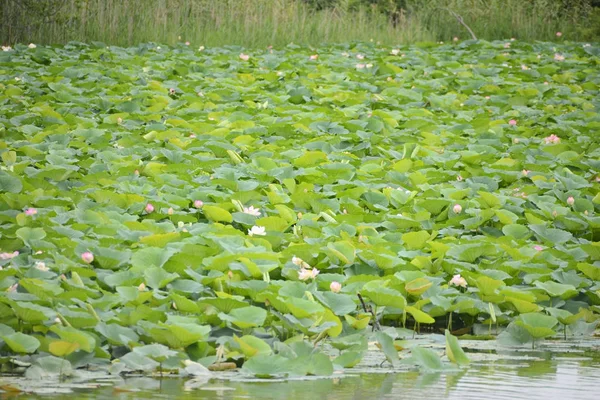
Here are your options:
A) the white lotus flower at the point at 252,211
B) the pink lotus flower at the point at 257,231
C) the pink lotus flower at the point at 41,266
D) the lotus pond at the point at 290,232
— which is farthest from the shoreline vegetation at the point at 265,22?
the pink lotus flower at the point at 41,266

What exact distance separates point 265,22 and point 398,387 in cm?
773

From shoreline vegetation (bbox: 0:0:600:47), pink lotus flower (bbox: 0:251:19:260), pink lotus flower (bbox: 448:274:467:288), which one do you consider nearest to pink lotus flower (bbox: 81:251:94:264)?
pink lotus flower (bbox: 0:251:19:260)

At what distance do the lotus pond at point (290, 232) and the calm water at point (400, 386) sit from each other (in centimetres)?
2

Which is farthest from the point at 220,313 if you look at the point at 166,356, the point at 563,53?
the point at 563,53

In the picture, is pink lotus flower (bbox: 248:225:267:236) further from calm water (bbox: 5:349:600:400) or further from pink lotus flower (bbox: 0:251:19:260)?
calm water (bbox: 5:349:600:400)

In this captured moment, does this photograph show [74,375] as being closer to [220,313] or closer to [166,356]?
[166,356]

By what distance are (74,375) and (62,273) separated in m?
0.54

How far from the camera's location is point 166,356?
1721mm

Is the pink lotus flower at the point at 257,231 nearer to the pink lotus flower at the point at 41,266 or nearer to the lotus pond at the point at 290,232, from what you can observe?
the lotus pond at the point at 290,232

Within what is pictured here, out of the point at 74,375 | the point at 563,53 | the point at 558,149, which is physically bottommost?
the point at 74,375

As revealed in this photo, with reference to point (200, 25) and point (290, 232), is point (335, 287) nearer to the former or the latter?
point (290, 232)

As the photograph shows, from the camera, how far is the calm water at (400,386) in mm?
1614

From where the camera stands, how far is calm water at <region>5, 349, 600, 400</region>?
1.61 meters

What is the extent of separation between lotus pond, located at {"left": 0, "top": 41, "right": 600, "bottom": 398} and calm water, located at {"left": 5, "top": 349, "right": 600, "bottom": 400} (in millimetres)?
19
